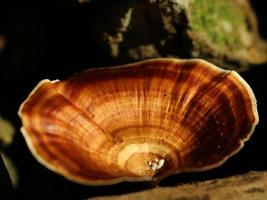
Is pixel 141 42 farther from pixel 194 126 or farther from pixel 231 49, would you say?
pixel 194 126

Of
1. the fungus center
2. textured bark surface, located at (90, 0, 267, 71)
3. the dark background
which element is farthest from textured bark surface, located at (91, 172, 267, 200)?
textured bark surface, located at (90, 0, 267, 71)

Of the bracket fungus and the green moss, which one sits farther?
the green moss

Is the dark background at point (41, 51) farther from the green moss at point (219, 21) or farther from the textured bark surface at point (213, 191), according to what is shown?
the textured bark surface at point (213, 191)

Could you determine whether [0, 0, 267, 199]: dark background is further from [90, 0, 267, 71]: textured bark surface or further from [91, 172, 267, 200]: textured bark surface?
[91, 172, 267, 200]: textured bark surface

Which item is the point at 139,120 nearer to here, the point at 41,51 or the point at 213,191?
the point at 213,191

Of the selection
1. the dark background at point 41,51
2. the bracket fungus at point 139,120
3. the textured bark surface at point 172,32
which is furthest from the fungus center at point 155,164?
the textured bark surface at point 172,32

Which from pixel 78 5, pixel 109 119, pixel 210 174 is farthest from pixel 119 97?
pixel 78 5

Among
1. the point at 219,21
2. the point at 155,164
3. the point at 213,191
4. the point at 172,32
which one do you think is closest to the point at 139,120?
the point at 155,164

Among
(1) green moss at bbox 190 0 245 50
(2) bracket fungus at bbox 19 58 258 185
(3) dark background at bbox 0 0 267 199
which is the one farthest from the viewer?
(1) green moss at bbox 190 0 245 50
